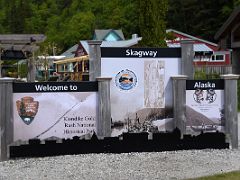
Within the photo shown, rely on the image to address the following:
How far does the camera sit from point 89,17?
4097 inches

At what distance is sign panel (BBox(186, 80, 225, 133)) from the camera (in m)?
10.9

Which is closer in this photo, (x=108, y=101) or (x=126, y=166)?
(x=126, y=166)

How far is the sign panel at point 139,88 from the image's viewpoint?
1073 cm

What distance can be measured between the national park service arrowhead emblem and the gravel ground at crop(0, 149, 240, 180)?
76 centimetres

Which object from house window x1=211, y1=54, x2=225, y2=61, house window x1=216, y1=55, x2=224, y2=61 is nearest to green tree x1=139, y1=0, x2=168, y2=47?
house window x1=211, y1=54, x2=225, y2=61

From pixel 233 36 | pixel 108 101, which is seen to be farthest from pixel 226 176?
pixel 233 36

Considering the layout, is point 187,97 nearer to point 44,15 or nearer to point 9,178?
point 9,178

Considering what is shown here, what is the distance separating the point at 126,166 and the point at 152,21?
7702 mm

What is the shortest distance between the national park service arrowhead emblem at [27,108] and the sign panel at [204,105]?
115 inches

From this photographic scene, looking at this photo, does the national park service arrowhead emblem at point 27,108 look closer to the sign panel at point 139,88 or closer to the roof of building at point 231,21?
the sign panel at point 139,88

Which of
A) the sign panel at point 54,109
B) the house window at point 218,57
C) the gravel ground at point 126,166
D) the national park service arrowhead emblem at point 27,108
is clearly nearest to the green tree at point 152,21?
the sign panel at point 54,109

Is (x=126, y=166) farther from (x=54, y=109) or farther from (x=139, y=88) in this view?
(x=139, y=88)

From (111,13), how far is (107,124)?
91.5 metres

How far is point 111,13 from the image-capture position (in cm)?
10081
